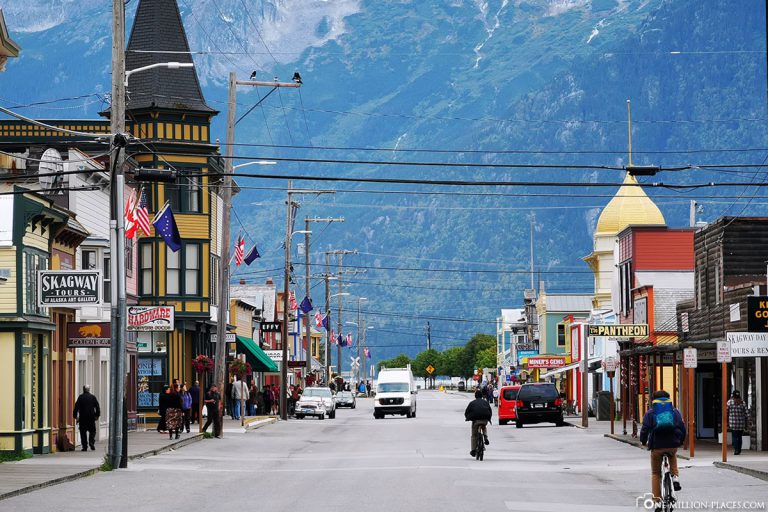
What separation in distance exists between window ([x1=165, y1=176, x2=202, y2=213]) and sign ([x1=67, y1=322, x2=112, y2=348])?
2363 centimetres

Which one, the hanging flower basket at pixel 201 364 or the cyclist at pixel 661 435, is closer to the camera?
the cyclist at pixel 661 435

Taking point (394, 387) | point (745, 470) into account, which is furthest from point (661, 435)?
point (394, 387)

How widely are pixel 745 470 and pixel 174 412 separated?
809 inches

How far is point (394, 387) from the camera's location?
73938 mm

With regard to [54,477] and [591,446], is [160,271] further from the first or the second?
[54,477]

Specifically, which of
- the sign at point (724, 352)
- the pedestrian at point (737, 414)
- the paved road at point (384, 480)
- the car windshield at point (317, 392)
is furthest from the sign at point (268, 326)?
the sign at point (724, 352)

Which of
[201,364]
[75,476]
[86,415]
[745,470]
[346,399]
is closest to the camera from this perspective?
[75,476]

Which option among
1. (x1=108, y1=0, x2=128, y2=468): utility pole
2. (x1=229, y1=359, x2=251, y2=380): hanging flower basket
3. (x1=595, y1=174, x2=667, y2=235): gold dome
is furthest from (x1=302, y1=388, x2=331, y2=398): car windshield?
(x1=108, y1=0, x2=128, y2=468): utility pole

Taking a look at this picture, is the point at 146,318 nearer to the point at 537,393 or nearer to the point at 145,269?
the point at 145,269

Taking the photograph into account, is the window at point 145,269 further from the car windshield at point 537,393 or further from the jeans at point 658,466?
the jeans at point 658,466

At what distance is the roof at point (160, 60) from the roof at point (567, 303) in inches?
2256

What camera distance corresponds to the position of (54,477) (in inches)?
1069

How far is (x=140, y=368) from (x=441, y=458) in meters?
27.7

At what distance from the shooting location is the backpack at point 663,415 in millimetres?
20906
